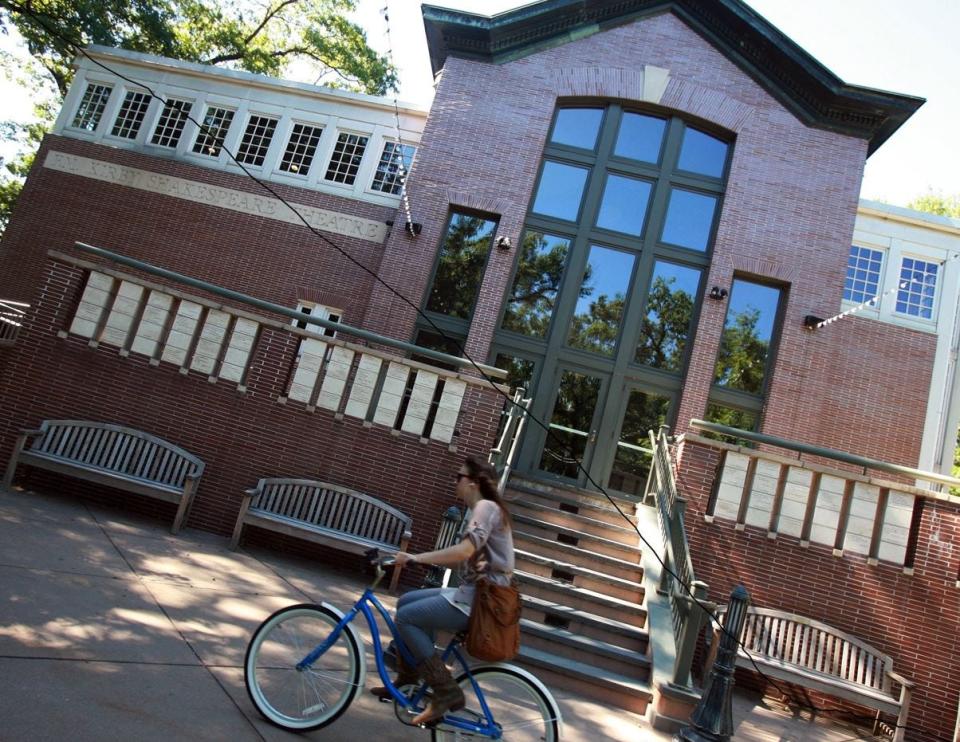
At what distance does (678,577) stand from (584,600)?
1.04m

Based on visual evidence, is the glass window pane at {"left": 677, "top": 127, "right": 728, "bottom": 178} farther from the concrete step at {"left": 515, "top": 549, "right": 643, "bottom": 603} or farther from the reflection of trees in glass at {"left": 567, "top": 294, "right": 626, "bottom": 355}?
the concrete step at {"left": 515, "top": 549, "right": 643, "bottom": 603}

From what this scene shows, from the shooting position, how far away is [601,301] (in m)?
12.6

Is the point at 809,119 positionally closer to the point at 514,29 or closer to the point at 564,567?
the point at 514,29

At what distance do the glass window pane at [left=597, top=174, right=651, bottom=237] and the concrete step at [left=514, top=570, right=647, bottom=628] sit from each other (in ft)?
24.6

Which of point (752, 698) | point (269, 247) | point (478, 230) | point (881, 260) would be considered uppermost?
point (881, 260)

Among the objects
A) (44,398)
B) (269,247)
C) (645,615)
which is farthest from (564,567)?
(269,247)

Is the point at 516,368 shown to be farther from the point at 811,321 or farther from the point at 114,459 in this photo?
the point at 114,459

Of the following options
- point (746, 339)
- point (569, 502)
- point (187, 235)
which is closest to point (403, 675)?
point (569, 502)

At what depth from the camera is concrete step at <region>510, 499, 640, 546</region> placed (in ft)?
29.2

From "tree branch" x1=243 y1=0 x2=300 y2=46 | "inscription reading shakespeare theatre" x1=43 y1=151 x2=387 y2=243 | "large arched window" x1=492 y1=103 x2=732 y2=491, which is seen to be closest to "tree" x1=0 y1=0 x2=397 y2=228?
"tree branch" x1=243 y1=0 x2=300 y2=46

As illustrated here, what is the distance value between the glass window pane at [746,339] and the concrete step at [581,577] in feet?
18.9

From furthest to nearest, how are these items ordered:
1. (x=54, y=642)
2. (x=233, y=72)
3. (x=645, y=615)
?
(x=233, y=72), (x=645, y=615), (x=54, y=642)

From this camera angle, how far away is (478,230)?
13.0 meters

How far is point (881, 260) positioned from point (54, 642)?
15.1 m
